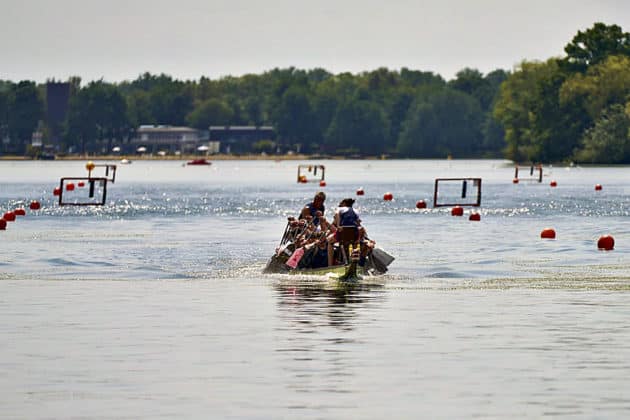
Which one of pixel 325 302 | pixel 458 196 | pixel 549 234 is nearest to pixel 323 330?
pixel 325 302

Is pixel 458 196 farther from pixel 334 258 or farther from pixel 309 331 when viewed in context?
pixel 309 331

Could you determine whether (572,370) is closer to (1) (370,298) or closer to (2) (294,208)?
(1) (370,298)

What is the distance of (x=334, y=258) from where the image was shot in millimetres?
43188

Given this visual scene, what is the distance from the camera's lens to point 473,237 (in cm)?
6438

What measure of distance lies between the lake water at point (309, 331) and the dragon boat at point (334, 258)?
58 cm

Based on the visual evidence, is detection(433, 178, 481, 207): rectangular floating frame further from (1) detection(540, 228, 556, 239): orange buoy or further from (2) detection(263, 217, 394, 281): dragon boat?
(2) detection(263, 217, 394, 281): dragon boat

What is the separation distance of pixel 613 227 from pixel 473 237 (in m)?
9.27

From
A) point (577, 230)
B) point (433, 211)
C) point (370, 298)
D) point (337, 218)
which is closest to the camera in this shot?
point (370, 298)

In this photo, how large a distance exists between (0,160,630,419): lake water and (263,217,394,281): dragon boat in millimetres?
576

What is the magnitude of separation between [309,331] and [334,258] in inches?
508

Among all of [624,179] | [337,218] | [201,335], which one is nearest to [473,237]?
[337,218]

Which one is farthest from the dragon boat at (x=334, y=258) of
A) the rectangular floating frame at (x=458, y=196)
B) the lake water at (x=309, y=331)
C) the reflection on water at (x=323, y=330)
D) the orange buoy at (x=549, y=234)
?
the rectangular floating frame at (x=458, y=196)

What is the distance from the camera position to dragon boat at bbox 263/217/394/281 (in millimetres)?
41719

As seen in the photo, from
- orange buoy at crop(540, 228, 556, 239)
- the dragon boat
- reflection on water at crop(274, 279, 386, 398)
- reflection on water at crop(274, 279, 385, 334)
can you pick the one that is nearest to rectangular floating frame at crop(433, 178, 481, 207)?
orange buoy at crop(540, 228, 556, 239)
